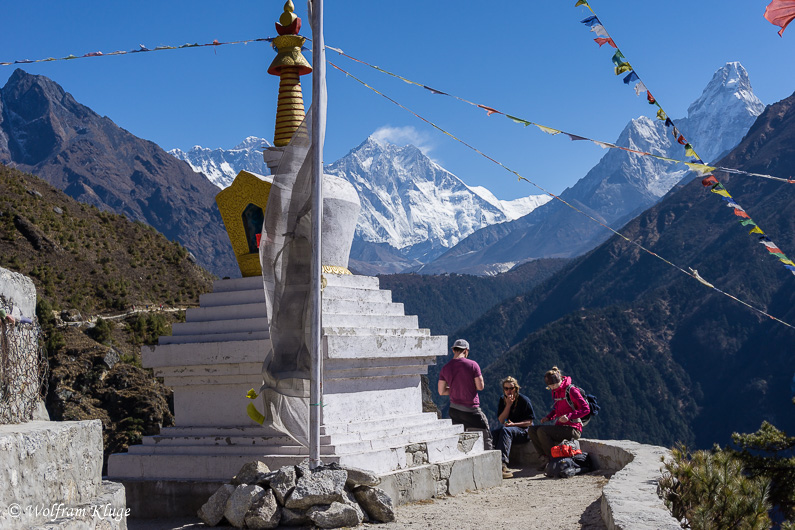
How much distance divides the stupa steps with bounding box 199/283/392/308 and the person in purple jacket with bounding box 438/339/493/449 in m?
1.30

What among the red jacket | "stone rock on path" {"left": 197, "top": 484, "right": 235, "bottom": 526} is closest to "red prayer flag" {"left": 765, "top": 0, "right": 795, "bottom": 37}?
Answer: "stone rock on path" {"left": 197, "top": 484, "right": 235, "bottom": 526}

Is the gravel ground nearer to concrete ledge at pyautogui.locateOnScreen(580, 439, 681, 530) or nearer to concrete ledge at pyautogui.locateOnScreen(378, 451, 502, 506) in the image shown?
concrete ledge at pyautogui.locateOnScreen(378, 451, 502, 506)

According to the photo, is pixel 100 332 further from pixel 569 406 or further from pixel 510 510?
pixel 510 510

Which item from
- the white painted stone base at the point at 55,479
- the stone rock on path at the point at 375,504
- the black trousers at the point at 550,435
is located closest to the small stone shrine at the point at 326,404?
the stone rock on path at the point at 375,504

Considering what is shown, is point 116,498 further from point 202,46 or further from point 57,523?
point 202,46

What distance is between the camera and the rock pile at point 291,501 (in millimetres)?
6328

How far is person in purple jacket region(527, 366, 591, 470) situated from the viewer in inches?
374

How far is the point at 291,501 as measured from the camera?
20.6 feet

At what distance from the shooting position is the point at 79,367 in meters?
32.5

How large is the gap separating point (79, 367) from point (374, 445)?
27614mm

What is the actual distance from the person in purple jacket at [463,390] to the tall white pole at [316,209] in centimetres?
303

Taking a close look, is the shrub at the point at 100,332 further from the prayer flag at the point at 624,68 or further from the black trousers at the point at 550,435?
the prayer flag at the point at 624,68

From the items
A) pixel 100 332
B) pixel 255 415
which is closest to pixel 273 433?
pixel 255 415

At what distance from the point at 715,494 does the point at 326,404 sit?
3624mm
